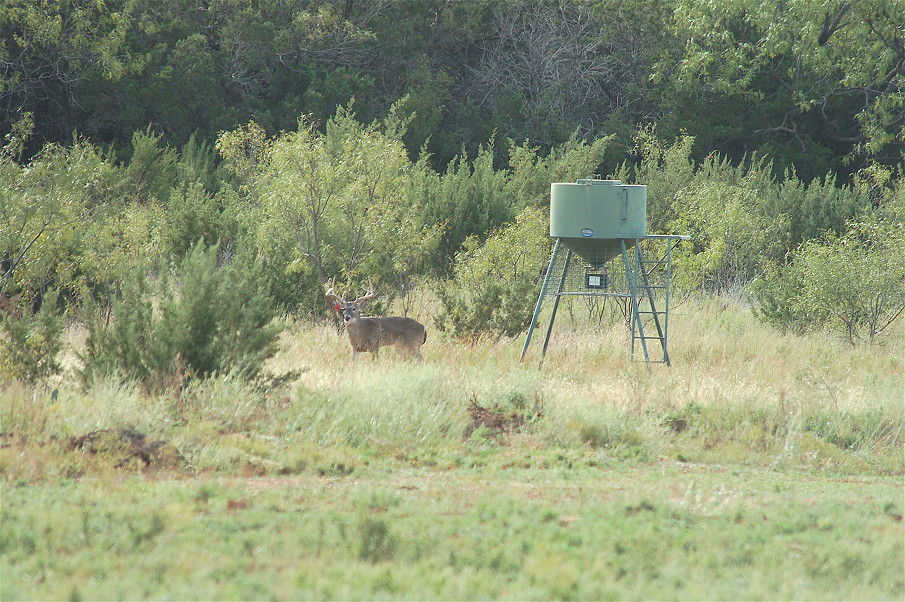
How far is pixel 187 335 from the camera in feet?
29.3

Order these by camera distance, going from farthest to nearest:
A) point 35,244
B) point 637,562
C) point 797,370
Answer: point 35,244, point 797,370, point 637,562

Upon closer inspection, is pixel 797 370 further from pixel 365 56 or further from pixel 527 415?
pixel 365 56

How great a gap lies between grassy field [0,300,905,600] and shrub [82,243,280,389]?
0.33m

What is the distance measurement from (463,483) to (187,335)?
142 inches

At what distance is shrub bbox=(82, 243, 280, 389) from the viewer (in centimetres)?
889

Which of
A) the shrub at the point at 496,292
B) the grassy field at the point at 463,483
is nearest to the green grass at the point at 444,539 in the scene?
the grassy field at the point at 463,483

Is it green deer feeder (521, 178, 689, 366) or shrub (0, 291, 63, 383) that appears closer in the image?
shrub (0, 291, 63, 383)

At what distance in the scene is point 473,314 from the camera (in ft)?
44.4

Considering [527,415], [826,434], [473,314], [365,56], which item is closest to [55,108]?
[365,56]

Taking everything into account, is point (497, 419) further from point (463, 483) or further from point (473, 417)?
point (463, 483)

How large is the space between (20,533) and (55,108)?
28072 millimetres

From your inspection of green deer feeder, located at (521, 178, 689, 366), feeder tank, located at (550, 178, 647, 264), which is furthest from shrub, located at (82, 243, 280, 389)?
feeder tank, located at (550, 178, 647, 264)

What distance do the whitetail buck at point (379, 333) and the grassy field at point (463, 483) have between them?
0.86 ft

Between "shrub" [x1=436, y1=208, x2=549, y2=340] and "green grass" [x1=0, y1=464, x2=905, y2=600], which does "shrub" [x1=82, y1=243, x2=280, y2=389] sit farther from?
"shrub" [x1=436, y1=208, x2=549, y2=340]
